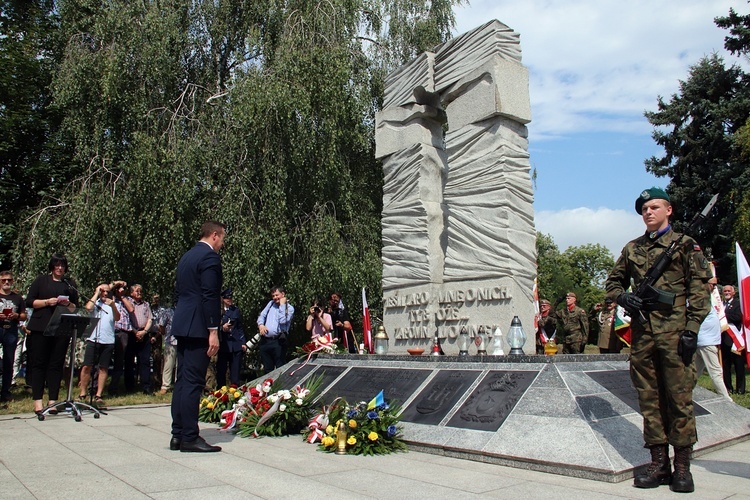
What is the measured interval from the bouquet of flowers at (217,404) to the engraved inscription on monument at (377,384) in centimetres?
107

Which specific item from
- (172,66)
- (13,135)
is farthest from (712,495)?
(13,135)

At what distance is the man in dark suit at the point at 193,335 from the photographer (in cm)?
497

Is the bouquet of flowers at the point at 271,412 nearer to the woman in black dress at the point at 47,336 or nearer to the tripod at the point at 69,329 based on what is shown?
the tripod at the point at 69,329

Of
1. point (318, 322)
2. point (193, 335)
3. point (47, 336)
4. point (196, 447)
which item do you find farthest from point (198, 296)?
point (318, 322)

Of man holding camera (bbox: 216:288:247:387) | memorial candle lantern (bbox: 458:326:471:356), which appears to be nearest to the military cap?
memorial candle lantern (bbox: 458:326:471:356)

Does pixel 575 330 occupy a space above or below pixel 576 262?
below

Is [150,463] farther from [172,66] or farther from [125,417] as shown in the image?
[172,66]

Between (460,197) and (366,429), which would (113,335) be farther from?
(460,197)

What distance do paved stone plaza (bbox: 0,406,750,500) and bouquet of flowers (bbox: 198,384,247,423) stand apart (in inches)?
50.8

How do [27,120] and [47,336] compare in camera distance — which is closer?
[47,336]

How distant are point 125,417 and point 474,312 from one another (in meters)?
4.27

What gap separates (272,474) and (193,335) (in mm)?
1410

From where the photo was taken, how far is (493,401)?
512 cm

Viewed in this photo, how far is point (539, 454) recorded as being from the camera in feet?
14.3
